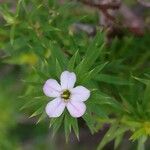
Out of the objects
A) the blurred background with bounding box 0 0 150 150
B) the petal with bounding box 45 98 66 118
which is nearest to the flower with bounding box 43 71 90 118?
the petal with bounding box 45 98 66 118

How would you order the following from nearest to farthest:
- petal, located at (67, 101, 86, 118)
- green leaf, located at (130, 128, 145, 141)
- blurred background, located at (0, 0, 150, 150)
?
petal, located at (67, 101, 86, 118)
green leaf, located at (130, 128, 145, 141)
blurred background, located at (0, 0, 150, 150)

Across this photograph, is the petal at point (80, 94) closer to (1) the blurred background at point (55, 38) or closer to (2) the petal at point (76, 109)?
(2) the petal at point (76, 109)

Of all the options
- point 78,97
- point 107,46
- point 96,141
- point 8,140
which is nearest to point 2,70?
point 8,140

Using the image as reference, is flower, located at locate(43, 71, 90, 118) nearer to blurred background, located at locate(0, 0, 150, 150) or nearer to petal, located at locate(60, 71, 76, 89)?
→ petal, located at locate(60, 71, 76, 89)

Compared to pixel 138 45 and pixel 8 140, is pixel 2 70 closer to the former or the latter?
pixel 8 140

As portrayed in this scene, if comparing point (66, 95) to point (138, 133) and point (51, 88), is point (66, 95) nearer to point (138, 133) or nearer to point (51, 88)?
point (51, 88)
